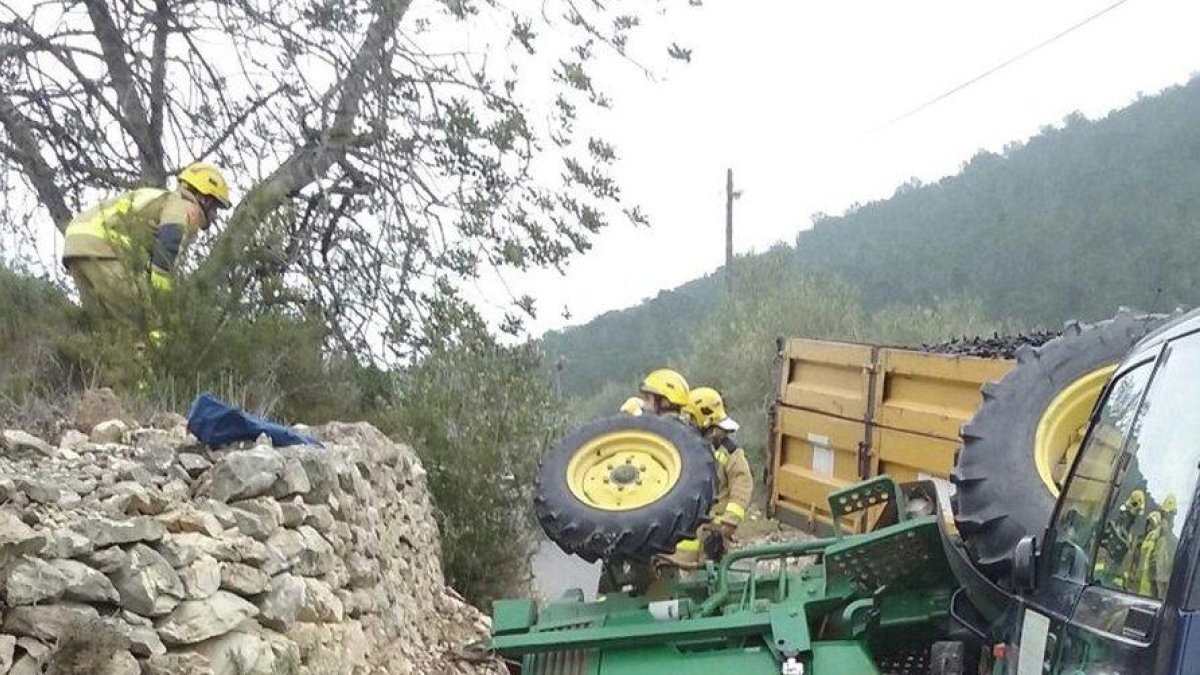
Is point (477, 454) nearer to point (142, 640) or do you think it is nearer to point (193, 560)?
point (193, 560)

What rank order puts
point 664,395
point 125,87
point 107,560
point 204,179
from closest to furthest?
point 107,560 < point 664,395 < point 204,179 < point 125,87

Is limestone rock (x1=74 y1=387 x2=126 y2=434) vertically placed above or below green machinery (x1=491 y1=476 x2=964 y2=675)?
above

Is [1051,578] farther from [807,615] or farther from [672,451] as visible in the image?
[672,451]

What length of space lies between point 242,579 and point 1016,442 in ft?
9.26

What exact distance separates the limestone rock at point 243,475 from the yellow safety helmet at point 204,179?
3.27 m

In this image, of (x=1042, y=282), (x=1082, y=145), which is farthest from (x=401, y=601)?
(x=1082, y=145)

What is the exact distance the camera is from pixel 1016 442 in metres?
4.61

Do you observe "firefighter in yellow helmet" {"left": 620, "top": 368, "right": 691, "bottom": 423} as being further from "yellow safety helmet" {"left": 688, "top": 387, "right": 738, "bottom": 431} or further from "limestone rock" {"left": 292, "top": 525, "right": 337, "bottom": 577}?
"limestone rock" {"left": 292, "top": 525, "right": 337, "bottom": 577}

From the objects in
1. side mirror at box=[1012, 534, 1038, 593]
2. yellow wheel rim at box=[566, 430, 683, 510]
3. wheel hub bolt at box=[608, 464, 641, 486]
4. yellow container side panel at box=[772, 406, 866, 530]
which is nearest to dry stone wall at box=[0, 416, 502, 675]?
yellow wheel rim at box=[566, 430, 683, 510]

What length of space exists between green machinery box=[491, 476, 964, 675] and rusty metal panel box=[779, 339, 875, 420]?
9.91 ft

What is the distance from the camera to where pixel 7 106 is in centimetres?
1003

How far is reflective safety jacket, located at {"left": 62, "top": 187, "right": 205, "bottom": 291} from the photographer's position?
795 centimetres

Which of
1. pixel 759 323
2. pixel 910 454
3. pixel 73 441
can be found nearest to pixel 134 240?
pixel 73 441

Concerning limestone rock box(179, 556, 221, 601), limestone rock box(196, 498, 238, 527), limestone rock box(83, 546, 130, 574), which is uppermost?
limestone rock box(196, 498, 238, 527)
